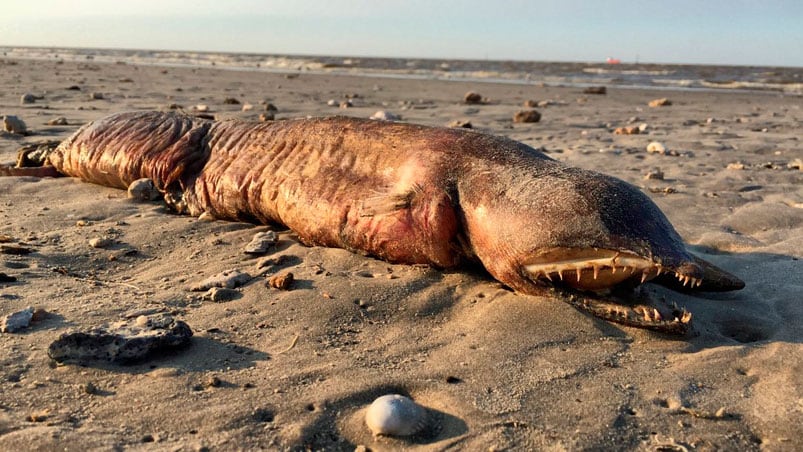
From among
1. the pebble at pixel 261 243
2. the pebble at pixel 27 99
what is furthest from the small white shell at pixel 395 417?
the pebble at pixel 27 99

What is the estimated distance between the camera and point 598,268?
3.20m

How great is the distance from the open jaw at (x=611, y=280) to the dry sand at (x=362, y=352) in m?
0.09

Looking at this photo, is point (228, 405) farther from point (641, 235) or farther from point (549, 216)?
point (641, 235)

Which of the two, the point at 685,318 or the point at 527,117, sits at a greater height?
the point at 527,117

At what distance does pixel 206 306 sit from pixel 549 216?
1.74 m

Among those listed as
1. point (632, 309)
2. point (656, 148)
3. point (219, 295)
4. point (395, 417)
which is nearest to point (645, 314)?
point (632, 309)

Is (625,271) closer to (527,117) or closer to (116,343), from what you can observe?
(116,343)

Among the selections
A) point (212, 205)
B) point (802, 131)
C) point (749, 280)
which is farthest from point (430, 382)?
point (802, 131)

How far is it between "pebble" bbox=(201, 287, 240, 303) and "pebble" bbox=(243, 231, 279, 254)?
673 mm

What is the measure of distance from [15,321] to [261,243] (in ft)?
5.13

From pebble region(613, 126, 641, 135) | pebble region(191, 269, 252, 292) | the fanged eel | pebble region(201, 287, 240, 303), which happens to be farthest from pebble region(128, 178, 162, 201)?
pebble region(613, 126, 641, 135)

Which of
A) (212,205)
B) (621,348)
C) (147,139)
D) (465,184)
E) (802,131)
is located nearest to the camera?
(621,348)

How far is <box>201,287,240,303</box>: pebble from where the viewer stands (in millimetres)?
3529

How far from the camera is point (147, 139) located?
565cm
